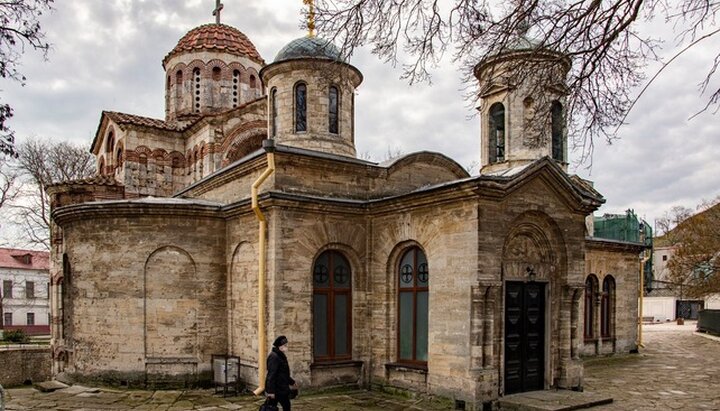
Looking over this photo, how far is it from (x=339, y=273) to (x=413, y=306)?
1653mm

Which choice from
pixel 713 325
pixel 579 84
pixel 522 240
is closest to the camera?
pixel 579 84

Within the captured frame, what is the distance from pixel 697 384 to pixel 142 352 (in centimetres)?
1181

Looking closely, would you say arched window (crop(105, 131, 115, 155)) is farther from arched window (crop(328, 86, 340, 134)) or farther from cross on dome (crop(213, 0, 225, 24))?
arched window (crop(328, 86, 340, 134))

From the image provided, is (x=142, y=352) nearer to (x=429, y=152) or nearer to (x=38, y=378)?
(x=429, y=152)

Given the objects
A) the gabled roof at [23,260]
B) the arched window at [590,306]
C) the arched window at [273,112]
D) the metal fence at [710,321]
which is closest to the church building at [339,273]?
the arched window at [273,112]

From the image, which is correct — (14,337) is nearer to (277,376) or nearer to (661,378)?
(277,376)

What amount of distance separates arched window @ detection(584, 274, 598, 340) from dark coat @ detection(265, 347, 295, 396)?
12065 mm

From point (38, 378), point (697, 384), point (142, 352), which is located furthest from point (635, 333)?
point (38, 378)

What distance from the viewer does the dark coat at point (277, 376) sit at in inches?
291

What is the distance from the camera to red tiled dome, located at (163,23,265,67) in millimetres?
21453

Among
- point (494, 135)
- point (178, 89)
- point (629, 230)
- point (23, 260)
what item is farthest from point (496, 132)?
point (23, 260)

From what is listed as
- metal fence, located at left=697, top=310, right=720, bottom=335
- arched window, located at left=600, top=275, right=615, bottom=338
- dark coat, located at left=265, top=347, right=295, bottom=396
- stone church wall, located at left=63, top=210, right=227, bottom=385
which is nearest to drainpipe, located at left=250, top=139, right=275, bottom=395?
stone church wall, located at left=63, top=210, right=227, bottom=385

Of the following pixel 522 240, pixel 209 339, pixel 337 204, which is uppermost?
pixel 337 204

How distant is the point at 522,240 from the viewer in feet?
33.3
